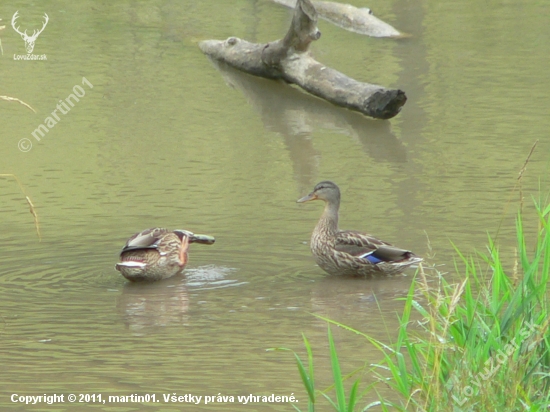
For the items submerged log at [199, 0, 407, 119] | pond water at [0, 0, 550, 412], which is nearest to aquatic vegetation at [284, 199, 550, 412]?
pond water at [0, 0, 550, 412]

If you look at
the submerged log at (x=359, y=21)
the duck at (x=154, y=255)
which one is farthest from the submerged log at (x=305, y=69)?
the duck at (x=154, y=255)

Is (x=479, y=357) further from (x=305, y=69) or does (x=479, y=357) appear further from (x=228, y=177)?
(x=305, y=69)

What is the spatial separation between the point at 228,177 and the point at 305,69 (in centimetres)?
360

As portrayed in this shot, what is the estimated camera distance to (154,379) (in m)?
5.30

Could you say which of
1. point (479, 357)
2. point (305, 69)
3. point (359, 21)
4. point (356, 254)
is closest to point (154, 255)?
point (356, 254)

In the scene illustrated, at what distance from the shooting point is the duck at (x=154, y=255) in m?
7.45

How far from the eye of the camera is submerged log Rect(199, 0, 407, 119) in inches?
482

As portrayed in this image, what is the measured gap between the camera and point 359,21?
16.5m

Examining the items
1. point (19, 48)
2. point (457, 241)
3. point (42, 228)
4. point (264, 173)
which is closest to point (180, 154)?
point (264, 173)

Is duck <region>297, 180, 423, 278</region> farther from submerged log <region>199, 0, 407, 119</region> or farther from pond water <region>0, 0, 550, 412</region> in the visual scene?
submerged log <region>199, 0, 407, 119</region>

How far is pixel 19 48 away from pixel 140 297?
8.89m

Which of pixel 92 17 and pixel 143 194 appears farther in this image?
pixel 92 17

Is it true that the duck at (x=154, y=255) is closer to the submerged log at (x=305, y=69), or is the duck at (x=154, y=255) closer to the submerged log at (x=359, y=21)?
the submerged log at (x=305, y=69)

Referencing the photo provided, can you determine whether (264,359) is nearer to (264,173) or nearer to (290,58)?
(264,173)
